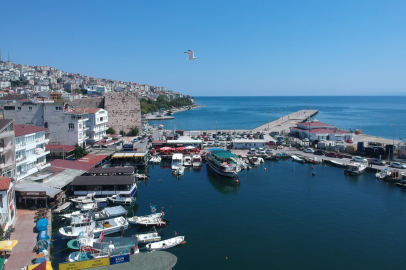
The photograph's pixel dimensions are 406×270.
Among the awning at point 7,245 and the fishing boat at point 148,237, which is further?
the fishing boat at point 148,237

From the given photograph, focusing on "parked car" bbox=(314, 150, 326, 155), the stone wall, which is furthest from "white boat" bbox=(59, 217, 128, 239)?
the stone wall

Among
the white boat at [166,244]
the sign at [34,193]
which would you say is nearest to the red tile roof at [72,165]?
the sign at [34,193]

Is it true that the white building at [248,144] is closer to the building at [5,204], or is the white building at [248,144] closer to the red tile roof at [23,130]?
the red tile roof at [23,130]

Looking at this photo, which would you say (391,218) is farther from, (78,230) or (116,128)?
(116,128)

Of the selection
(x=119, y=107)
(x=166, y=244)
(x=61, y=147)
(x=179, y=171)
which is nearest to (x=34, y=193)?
(x=166, y=244)

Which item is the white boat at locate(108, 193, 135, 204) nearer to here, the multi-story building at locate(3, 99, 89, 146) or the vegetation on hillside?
the multi-story building at locate(3, 99, 89, 146)

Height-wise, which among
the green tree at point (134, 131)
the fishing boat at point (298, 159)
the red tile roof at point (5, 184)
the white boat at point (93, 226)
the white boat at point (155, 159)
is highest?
the red tile roof at point (5, 184)

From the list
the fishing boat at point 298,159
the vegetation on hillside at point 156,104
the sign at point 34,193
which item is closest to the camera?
the sign at point 34,193
